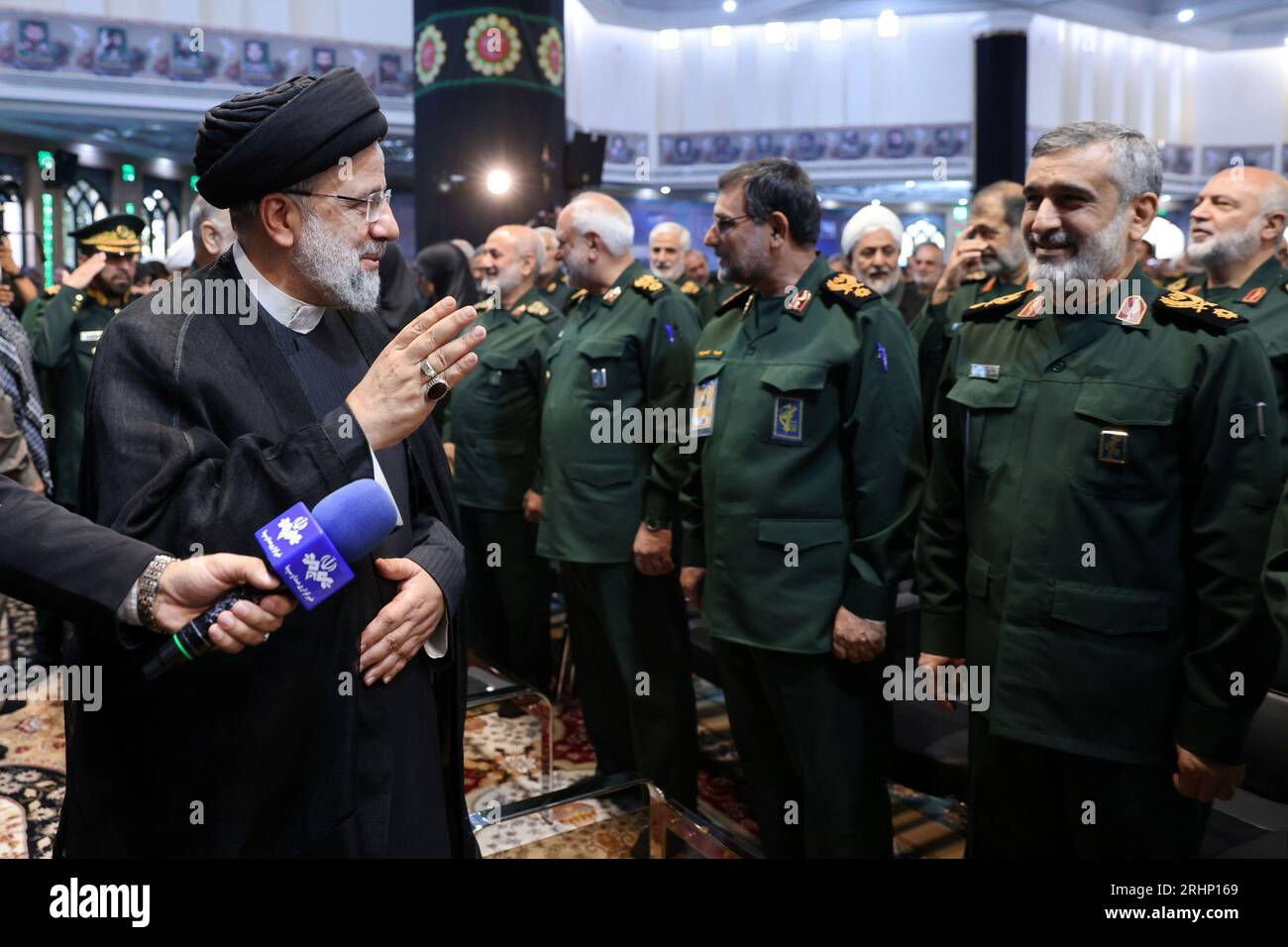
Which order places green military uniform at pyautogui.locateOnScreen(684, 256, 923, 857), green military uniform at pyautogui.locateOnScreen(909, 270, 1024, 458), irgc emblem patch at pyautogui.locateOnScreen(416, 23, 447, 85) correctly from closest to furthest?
green military uniform at pyautogui.locateOnScreen(684, 256, 923, 857), green military uniform at pyautogui.locateOnScreen(909, 270, 1024, 458), irgc emblem patch at pyautogui.locateOnScreen(416, 23, 447, 85)

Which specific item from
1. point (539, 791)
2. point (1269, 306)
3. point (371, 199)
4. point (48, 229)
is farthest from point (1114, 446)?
point (48, 229)

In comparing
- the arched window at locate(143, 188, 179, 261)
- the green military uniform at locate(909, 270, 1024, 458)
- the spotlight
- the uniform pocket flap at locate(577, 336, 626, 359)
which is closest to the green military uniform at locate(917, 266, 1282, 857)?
the uniform pocket flap at locate(577, 336, 626, 359)

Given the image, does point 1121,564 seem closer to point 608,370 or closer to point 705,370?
point 705,370

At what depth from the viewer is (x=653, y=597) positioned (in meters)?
3.11

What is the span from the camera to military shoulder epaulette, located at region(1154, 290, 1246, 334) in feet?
5.58

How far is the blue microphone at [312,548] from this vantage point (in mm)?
1015

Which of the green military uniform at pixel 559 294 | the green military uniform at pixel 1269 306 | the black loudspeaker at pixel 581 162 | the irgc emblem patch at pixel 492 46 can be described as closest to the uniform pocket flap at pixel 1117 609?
the green military uniform at pixel 1269 306

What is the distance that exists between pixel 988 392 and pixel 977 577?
13.6 inches

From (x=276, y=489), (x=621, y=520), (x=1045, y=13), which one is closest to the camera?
(x=276, y=489)

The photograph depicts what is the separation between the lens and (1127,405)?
175cm

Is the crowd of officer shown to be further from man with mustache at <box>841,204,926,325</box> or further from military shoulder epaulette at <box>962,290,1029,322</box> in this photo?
man with mustache at <box>841,204,926,325</box>

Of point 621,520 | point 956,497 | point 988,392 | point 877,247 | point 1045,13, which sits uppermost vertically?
point 1045,13

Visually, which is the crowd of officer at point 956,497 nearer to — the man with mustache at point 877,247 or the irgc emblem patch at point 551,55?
the man with mustache at point 877,247

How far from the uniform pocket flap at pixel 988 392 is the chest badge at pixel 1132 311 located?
199 millimetres
